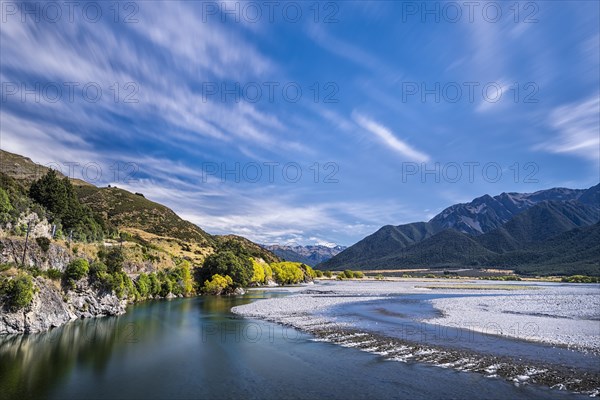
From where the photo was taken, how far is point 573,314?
51656mm

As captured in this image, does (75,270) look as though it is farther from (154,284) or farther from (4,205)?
(154,284)

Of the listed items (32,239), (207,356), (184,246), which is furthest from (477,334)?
(184,246)

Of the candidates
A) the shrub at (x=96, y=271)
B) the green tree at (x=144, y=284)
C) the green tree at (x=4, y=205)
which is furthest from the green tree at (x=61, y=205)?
the shrub at (x=96, y=271)

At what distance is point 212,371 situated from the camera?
1007 inches

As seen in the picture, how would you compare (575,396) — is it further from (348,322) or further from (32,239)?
(32,239)

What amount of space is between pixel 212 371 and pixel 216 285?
71.0 meters

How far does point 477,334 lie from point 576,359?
33.8ft

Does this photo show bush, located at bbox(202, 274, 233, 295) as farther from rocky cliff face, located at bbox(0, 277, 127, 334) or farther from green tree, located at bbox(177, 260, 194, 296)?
rocky cliff face, located at bbox(0, 277, 127, 334)

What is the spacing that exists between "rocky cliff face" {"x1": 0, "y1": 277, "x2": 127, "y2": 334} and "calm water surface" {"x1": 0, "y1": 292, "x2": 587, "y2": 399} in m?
1.85

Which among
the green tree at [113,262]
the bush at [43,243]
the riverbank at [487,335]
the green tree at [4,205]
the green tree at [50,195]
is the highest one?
the green tree at [50,195]

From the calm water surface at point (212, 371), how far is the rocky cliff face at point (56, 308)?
1.85m

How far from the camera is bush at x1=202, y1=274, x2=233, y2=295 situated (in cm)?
9400

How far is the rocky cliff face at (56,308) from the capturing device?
118ft

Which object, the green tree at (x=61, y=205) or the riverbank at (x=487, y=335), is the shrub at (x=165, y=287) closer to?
the green tree at (x=61, y=205)
